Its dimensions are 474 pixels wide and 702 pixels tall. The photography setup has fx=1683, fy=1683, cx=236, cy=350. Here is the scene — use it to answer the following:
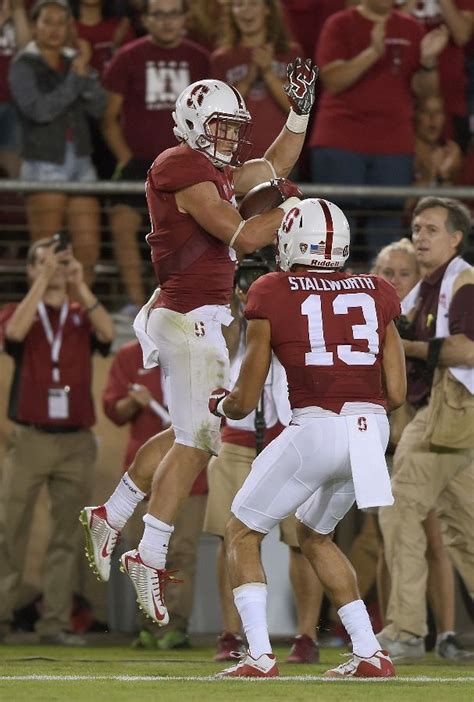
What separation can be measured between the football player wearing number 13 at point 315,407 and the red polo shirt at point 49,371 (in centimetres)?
351

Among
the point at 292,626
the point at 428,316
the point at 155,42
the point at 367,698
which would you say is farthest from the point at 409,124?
the point at 367,698

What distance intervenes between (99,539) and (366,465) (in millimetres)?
1565

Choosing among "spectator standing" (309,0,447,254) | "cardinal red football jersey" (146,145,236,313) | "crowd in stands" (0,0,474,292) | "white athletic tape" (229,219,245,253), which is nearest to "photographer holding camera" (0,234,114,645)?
"crowd in stands" (0,0,474,292)

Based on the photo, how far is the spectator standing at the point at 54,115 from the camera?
1084cm

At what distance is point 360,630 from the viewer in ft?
22.2

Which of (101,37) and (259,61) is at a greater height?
(101,37)

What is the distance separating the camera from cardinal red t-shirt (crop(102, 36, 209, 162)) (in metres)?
11.2

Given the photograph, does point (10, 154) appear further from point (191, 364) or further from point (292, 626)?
point (191, 364)

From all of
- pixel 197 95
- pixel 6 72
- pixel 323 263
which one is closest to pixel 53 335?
pixel 6 72

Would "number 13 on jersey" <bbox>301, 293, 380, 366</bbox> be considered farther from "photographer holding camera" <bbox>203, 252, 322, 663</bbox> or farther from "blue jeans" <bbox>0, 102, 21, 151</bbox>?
"blue jeans" <bbox>0, 102, 21, 151</bbox>

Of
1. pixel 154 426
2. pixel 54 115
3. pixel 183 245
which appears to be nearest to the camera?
pixel 183 245

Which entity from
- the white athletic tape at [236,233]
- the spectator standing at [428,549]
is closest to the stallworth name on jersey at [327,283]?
the white athletic tape at [236,233]

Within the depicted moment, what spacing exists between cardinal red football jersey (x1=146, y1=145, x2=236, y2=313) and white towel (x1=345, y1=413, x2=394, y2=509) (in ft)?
3.55

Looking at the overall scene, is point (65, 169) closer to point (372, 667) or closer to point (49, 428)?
point (49, 428)
